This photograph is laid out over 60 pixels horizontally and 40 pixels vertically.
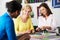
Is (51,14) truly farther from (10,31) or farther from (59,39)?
(10,31)

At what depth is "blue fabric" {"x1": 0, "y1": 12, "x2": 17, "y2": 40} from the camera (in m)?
1.47

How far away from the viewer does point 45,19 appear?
1793mm

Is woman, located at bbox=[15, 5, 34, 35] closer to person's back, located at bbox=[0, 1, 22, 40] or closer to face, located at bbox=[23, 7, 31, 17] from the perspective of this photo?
face, located at bbox=[23, 7, 31, 17]

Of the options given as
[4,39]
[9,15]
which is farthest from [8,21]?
[4,39]

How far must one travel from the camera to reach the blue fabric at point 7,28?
1473 mm

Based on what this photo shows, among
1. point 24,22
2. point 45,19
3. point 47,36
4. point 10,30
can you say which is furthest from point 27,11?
point 10,30

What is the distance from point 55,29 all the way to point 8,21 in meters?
0.56

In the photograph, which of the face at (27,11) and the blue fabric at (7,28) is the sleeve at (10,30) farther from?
the face at (27,11)

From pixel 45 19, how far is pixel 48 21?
0.04m

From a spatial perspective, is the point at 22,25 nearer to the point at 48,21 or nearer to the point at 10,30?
the point at 48,21

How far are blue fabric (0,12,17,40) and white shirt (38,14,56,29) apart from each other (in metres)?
0.44

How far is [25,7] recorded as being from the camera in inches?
75.0

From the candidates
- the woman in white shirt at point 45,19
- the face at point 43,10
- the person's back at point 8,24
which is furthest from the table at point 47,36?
the person's back at point 8,24

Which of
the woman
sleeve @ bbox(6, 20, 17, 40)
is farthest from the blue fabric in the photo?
the woman
